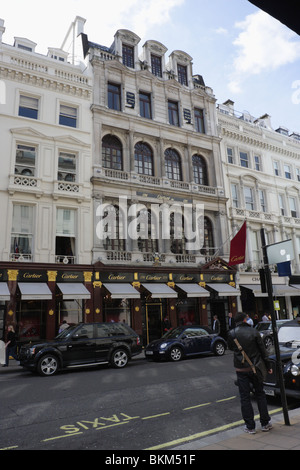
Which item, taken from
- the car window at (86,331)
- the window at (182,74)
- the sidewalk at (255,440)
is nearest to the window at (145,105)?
the window at (182,74)

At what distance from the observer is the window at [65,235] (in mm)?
19906

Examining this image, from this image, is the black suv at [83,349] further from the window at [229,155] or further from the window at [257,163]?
the window at [257,163]

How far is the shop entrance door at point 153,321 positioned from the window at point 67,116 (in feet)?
42.5

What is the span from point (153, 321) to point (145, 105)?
52.7ft

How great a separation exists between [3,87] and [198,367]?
19263mm

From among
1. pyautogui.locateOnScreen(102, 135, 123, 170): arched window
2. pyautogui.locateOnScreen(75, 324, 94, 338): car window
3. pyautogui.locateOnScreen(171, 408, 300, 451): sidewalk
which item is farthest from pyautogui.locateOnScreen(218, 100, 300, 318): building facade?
pyautogui.locateOnScreen(171, 408, 300, 451): sidewalk

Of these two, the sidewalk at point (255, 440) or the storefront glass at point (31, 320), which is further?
the storefront glass at point (31, 320)

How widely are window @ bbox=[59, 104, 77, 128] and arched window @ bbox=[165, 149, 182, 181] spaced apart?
7.30 metres

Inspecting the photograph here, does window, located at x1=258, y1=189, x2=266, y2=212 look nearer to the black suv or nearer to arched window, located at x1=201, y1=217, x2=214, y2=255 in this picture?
arched window, located at x1=201, y1=217, x2=214, y2=255

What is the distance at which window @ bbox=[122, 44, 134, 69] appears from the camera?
25.6m

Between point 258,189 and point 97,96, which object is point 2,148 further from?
point 258,189

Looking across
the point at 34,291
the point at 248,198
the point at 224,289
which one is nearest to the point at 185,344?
the point at 34,291
